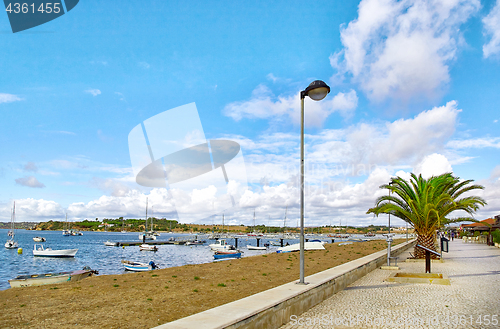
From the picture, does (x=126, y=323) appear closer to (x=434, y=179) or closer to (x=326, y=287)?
(x=326, y=287)

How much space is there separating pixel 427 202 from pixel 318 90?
15.6m

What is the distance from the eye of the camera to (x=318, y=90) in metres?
9.45

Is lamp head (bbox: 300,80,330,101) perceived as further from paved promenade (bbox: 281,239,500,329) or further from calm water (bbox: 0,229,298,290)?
calm water (bbox: 0,229,298,290)

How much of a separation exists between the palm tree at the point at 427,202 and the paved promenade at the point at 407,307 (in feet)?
28.5

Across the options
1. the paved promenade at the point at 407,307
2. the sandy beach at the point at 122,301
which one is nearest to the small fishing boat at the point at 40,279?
the sandy beach at the point at 122,301

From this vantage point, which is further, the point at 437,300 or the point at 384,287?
the point at 384,287

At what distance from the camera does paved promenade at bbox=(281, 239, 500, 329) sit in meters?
7.13

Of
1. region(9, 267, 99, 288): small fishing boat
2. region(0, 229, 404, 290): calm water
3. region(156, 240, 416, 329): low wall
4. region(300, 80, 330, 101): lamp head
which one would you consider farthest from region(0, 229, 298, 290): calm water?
region(300, 80, 330, 101): lamp head

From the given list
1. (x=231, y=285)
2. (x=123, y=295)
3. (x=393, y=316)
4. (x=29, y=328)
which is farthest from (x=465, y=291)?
(x=29, y=328)

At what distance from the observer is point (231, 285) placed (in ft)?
43.7

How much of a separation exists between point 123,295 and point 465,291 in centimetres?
1187

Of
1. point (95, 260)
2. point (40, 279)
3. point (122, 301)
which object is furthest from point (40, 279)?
point (95, 260)

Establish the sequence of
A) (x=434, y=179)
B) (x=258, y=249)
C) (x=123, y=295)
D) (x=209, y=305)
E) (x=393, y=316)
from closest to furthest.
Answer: (x=393, y=316), (x=209, y=305), (x=123, y=295), (x=434, y=179), (x=258, y=249)

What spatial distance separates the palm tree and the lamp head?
520 inches
